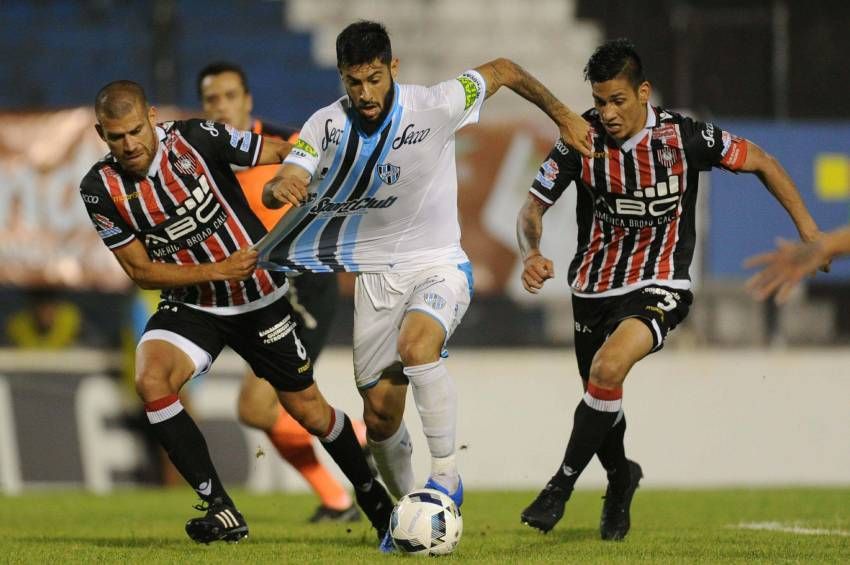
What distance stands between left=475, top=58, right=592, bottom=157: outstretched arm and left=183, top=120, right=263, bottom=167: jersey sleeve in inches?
42.7

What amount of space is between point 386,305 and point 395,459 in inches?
30.7

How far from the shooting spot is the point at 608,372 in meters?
6.08

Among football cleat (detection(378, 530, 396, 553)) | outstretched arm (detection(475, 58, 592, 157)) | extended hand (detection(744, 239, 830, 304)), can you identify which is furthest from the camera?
outstretched arm (detection(475, 58, 592, 157))

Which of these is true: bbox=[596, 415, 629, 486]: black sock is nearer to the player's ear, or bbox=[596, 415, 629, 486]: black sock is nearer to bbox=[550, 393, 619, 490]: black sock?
bbox=[550, 393, 619, 490]: black sock

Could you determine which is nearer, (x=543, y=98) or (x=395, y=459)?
(x=543, y=98)

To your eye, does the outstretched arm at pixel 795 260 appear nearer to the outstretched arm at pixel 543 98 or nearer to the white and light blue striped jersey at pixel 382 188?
the outstretched arm at pixel 543 98

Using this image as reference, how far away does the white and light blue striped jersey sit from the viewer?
6125 mm

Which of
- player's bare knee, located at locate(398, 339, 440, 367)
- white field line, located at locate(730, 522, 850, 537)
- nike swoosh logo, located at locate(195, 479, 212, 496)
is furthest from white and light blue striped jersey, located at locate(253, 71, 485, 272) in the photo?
white field line, located at locate(730, 522, 850, 537)

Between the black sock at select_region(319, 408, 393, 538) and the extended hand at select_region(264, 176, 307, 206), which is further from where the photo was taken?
the black sock at select_region(319, 408, 393, 538)

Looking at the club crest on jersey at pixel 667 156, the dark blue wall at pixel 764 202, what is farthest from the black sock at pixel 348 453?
the dark blue wall at pixel 764 202

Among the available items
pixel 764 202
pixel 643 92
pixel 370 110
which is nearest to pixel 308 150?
pixel 370 110

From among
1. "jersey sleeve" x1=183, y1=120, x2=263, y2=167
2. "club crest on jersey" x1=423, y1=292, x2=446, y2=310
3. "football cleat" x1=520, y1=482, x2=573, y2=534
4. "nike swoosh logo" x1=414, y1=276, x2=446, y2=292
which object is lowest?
"football cleat" x1=520, y1=482, x2=573, y2=534

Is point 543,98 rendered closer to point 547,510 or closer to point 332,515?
point 547,510

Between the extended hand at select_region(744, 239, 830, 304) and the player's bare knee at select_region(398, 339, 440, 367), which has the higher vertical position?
the extended hand at select_region(744, 239, 830, 304)
